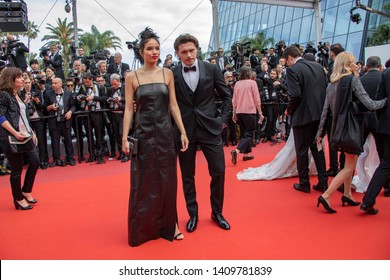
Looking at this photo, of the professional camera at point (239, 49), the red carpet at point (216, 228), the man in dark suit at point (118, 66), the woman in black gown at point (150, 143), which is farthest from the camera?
the professional camera at point (239, 49)

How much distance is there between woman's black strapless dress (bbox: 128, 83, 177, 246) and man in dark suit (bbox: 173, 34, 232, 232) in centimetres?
26

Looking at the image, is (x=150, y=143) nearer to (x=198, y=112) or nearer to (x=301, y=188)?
(x=198, y=112)

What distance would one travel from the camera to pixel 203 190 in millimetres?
4543

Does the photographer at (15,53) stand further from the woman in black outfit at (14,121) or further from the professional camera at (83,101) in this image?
the woman in black outfit at (14,121)

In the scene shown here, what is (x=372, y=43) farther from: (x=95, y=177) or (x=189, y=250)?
(x=189, y=250)

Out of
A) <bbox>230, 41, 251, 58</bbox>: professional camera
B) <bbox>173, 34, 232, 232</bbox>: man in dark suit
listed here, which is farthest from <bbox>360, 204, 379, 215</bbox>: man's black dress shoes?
<bbox>230, 41, 251, 58</bbox>: professional camera

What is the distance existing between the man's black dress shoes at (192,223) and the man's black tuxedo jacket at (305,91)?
180cm

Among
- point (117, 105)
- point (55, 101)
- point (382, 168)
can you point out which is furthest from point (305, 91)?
point (55, 101)

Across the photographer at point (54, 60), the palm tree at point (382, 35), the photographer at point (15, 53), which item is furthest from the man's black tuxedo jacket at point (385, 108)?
the palm tree at point (382, 35)

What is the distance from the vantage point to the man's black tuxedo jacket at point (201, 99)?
3109 mm

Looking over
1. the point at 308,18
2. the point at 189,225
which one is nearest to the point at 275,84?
the point at 189,225

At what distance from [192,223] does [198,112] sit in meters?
1.01
